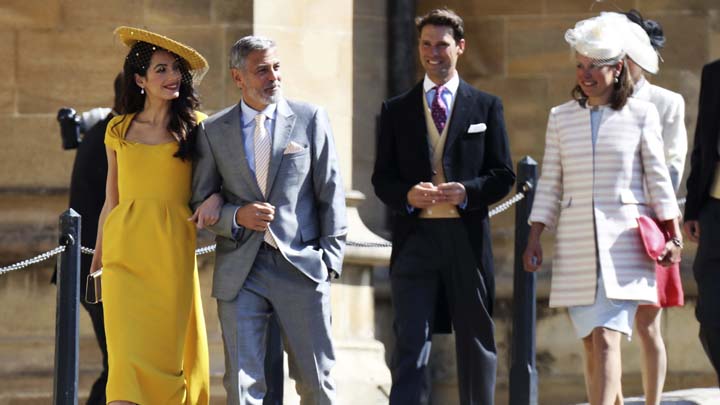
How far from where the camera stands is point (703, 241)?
8.98 m

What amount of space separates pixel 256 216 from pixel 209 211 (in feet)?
0.71

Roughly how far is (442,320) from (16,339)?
137 inches

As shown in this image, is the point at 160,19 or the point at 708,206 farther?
the point at 160,19

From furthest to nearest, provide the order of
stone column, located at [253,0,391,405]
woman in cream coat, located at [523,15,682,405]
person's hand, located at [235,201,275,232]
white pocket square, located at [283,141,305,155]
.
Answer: stone column, located at [253,0,391,405] < woman in cream coat, located at [523,15,682,405] < white pocket square, located at [283,141,305,155] < person's hand, located at [235,201,275,232]

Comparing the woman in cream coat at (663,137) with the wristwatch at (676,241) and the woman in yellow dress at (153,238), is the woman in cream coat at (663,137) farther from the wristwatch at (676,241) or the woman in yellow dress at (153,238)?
the woman in yellow dress at (153,238)

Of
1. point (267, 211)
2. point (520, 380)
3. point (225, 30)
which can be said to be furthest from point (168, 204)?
point (225, 30)

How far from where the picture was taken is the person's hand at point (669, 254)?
927cm

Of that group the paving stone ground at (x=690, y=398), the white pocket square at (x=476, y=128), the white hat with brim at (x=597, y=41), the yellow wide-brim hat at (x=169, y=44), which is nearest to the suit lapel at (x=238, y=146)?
the yellow wide-brim hat at (x=169, y=44)

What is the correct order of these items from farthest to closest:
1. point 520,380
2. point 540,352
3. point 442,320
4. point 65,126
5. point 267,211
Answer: point 540,352 → point 65,126 → point 520,380 → point 442,320 → point 267,211

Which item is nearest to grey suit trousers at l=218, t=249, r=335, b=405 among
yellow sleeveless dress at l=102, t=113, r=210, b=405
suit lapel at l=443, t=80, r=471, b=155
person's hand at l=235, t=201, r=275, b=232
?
person's hand at l=235, t=201, r=275, b=232

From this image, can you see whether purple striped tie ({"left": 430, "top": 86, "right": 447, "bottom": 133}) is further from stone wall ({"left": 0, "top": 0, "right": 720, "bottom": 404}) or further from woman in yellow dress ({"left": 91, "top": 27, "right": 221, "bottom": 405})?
stone wall ({"left": 0, "top": 0, "right": 720, "bottom": 404})

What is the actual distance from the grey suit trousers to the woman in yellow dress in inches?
14.2

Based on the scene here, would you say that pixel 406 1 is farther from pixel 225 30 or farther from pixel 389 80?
pixel 225 30

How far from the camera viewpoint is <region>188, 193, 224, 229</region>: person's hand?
8.88 metres
